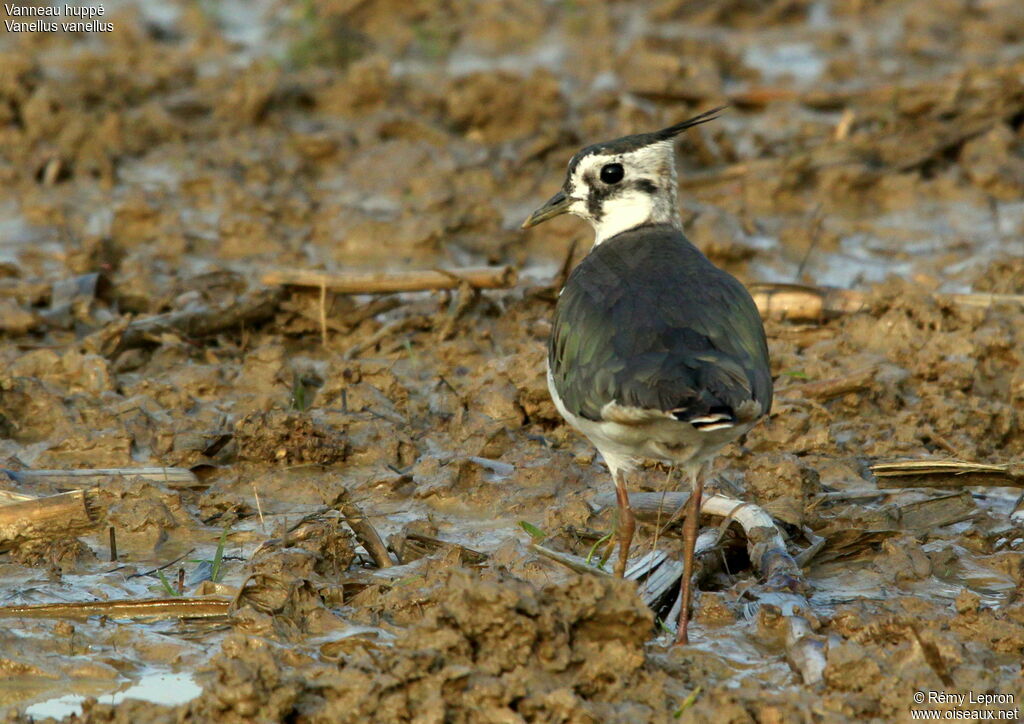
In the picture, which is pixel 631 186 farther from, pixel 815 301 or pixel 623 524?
pixel 815 301

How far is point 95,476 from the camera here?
218 inches

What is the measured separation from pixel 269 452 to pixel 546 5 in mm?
7342

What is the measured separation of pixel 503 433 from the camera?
234 inches

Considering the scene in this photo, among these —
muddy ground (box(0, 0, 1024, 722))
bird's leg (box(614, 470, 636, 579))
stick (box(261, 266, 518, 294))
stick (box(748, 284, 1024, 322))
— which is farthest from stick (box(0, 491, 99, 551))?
stick (box(748, 284, 1024, 322))

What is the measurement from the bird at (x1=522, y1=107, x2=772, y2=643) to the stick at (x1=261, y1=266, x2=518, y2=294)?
1.39 metres

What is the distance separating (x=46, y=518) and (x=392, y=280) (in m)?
2.39

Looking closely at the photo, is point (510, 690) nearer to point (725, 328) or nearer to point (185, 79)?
point (725, 328)

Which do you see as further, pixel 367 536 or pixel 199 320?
pixel 199 320

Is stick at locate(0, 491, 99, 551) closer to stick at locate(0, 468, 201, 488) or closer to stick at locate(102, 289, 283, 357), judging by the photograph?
stick at locate(0, 468, 201, 488)

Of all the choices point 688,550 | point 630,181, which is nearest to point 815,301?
point 630,181

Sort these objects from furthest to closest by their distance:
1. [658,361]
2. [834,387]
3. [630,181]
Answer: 1. [834,387]
2. [630,181]
3. [658,361]

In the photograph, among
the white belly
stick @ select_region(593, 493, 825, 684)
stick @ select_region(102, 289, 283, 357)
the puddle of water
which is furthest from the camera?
stick @ select_region(102, 289, 283, 357)

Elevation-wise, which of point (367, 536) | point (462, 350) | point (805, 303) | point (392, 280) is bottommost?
point (367, 536)

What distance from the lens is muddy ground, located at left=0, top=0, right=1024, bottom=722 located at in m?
4.01
